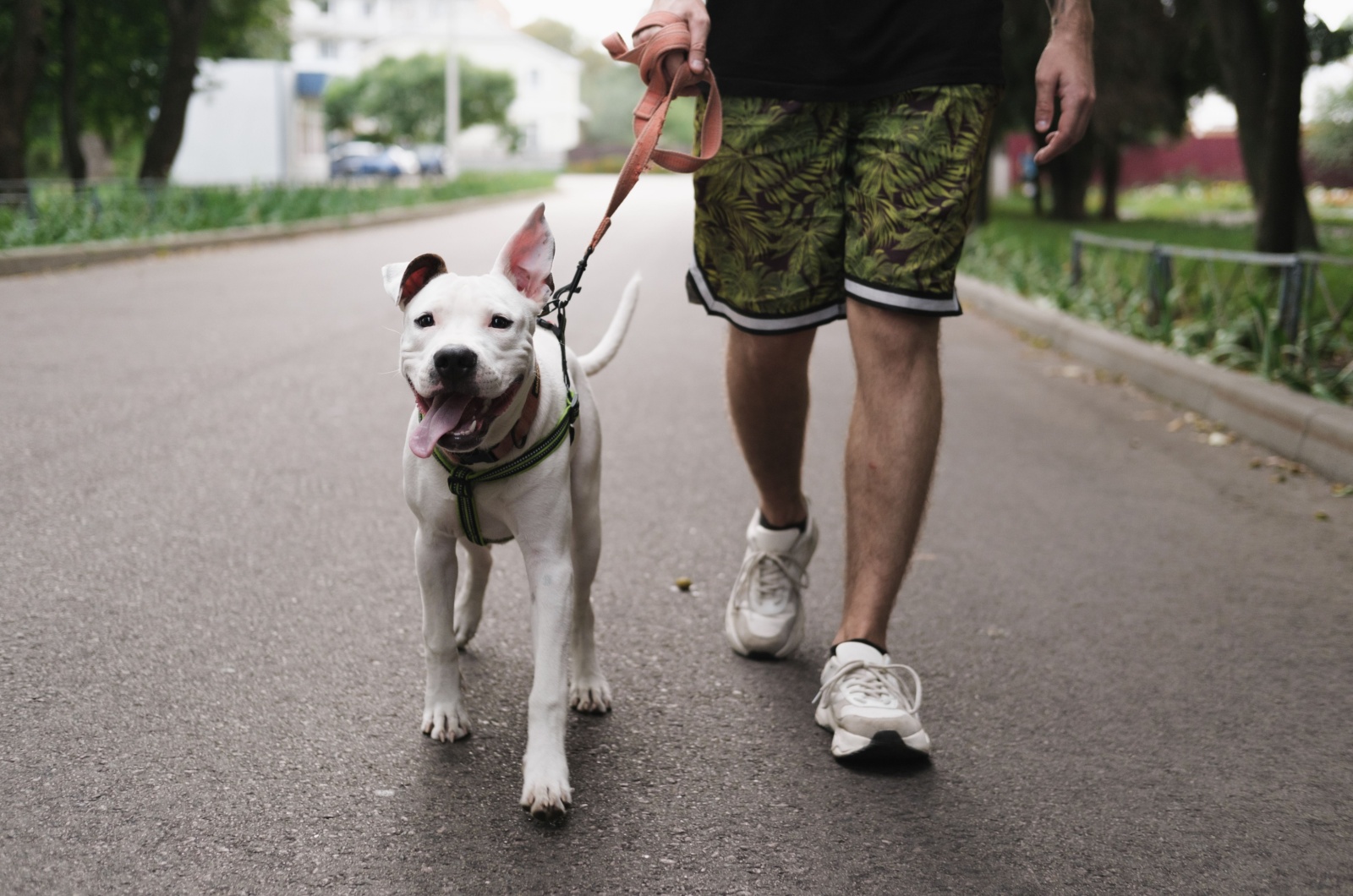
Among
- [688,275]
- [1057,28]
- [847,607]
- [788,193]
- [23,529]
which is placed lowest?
[23,529]

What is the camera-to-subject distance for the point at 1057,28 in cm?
294

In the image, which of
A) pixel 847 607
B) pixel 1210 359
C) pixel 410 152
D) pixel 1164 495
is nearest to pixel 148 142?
pixel 1210 359

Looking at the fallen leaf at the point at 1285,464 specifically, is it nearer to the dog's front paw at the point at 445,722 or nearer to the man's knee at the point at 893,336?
the man's knee at the point at 893,336

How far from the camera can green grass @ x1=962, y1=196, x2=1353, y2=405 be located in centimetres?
665

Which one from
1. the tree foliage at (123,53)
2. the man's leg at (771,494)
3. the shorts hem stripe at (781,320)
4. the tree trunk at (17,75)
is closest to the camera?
the shorts hem stripe at (781,320)

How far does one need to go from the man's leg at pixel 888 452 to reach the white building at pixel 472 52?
6352 cm

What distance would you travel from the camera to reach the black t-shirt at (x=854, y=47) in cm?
280

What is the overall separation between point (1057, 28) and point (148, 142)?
19.7m

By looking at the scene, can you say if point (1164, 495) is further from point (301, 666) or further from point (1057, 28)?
point (301, 666)

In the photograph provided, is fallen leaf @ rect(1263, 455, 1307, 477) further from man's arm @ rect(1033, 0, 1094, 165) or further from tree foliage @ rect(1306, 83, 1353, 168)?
tree foliage @ rect(1306, 83, 1353, 168)

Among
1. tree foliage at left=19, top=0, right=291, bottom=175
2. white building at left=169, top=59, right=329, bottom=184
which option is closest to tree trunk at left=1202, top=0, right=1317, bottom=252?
tree foliage at left=19, top=0, right=291, bottom=175

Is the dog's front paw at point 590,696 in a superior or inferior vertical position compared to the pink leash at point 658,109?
inferior

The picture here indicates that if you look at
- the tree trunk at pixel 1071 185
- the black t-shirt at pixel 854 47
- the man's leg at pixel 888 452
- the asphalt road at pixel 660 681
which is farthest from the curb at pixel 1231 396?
the tree trunk at pixel 1071 185

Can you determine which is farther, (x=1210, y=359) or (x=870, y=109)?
(x=1210, y=359)
